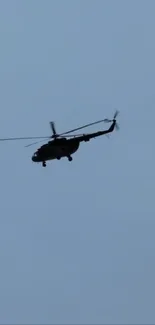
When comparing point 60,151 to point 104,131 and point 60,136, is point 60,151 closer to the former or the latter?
point 60,136

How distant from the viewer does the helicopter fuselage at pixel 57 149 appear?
247 ft

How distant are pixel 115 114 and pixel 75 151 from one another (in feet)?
20.7

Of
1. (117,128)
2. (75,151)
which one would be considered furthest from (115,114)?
(75,151)

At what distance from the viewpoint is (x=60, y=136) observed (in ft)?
251

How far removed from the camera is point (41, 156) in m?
76.6

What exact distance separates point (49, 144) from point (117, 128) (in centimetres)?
798

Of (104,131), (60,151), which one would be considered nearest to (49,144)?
(60,151)

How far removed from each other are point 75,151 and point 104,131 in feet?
16.8

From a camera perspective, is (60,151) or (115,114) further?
(115,114)

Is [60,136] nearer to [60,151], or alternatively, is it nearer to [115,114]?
[60,151]

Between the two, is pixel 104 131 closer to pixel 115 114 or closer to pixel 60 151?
pixel 115 114

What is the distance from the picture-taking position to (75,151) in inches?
3029

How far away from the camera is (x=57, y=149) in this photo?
75.4 meters

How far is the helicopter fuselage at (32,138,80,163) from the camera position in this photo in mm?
75438
